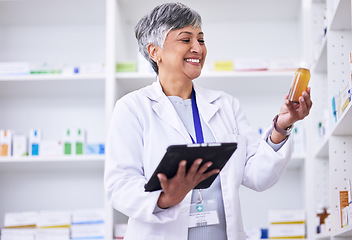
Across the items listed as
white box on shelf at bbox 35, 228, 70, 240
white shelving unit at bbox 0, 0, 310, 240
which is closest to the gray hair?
white shelving unit at bbox 0, 0, 310, 240

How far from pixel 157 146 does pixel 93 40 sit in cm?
239

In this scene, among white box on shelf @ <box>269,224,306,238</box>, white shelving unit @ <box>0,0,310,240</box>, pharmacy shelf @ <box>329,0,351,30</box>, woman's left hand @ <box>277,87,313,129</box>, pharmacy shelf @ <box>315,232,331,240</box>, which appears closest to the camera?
woman's left hand @ <box>277,87,313,129</box>

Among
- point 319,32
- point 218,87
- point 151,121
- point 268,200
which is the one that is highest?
point 319,32

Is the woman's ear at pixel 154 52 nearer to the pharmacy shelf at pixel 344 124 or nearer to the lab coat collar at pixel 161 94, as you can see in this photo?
the lab coat collar at pixel 161 94

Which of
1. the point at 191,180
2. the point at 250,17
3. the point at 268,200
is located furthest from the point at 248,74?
the point at 191,180

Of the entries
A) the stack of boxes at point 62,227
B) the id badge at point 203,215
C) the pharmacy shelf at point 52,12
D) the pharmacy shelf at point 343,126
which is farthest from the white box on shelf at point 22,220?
the id badge at point 203,215

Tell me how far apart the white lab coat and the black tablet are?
0.14 m

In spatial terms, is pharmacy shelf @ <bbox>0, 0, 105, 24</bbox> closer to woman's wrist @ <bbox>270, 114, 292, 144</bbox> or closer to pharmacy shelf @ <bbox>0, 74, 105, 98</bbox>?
pharmacy shelf @ <bbox>0, 74, 105, 98</bbox>

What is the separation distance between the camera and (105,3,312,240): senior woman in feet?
5.85

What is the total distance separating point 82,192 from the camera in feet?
13.1

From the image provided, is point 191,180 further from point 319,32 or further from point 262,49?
point 262,49

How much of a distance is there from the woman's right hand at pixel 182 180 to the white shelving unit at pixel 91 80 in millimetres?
2040

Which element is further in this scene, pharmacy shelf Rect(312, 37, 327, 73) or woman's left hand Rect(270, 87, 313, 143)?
pharmacy shelf Rect(312, 37, 327, 73)

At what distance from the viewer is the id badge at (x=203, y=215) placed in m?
1.84
